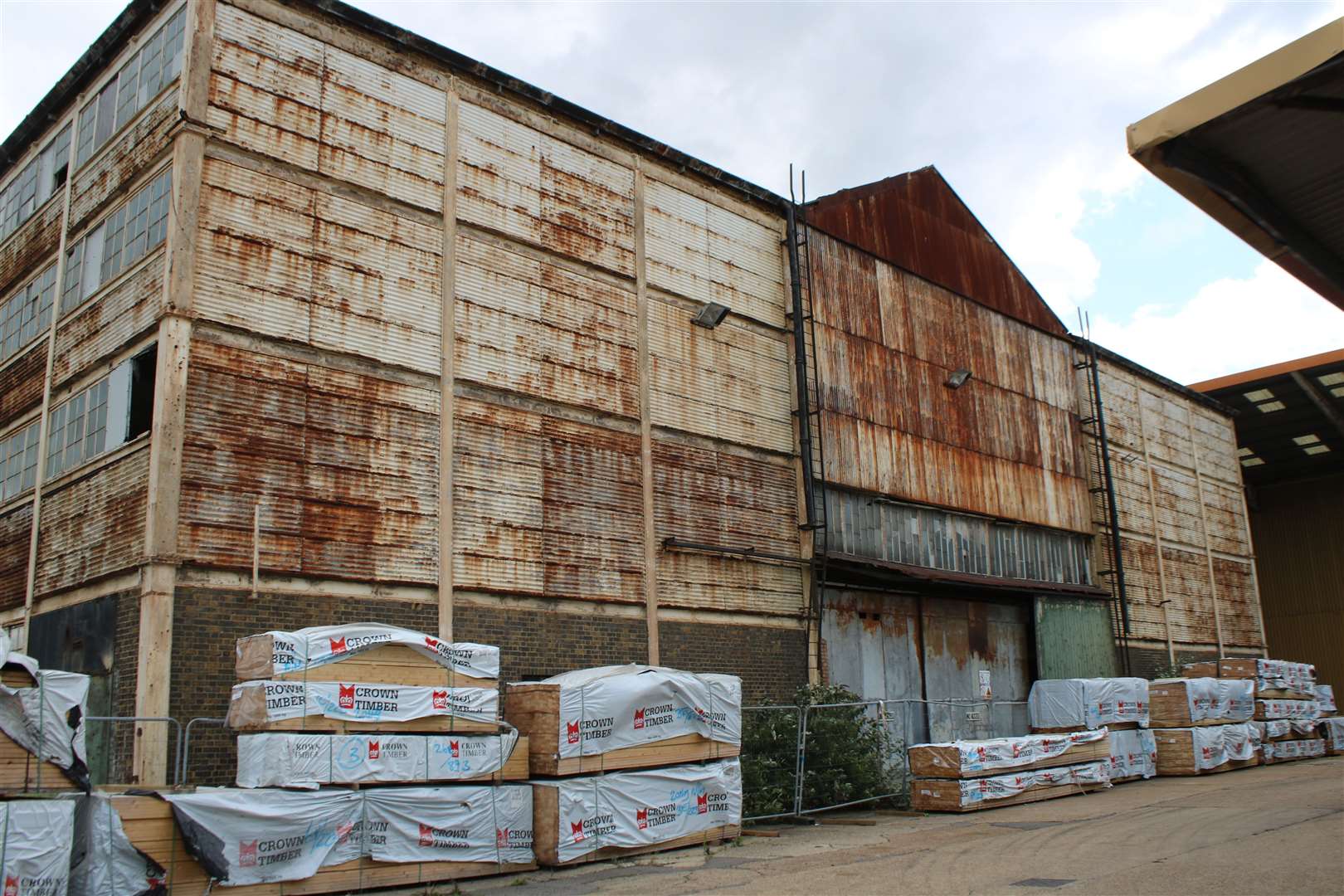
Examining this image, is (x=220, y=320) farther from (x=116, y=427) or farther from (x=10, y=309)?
(x=10, y=309)

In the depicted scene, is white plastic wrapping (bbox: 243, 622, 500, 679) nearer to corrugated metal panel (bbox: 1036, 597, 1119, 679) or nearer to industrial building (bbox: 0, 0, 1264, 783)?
industrial building (bbox: 0, 0, 1264, 783)

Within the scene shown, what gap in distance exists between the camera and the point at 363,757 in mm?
12141

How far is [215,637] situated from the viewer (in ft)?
45.6

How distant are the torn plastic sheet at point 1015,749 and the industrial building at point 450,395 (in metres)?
1.21

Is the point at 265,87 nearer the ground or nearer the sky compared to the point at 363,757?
nearer the sky

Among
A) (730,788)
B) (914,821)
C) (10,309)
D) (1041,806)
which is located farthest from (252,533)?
(1041,806)

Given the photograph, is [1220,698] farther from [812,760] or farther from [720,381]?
[720,381]

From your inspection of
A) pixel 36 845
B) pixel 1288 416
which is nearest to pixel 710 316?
pixel 36 845

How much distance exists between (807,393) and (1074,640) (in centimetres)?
1124

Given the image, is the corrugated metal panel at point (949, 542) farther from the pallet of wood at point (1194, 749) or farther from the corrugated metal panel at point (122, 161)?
the corrugated metal panel at point (122, 161)

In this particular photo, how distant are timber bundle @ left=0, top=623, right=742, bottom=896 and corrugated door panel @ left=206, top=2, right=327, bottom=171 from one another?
25.3 feet

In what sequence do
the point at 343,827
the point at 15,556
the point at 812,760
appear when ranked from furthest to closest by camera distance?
the point at 812,760, the point at 15,556, the point at 343,827

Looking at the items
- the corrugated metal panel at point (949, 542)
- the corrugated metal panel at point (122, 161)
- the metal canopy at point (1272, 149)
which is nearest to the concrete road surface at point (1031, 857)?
the corrugated metal panel at point (949, 542)

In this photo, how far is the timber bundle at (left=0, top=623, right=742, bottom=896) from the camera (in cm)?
1024
